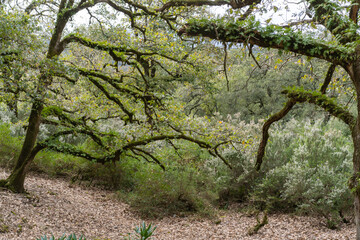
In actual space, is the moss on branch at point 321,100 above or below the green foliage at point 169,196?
above

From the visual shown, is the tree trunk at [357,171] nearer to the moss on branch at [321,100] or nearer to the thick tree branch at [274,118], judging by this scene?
the moss on branch at [321,100]

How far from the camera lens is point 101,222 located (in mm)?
7023

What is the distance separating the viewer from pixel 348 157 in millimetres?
8797

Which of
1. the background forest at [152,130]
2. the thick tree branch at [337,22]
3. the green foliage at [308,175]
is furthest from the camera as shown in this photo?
the green foliage at [308,175]

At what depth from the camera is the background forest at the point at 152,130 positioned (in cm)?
622

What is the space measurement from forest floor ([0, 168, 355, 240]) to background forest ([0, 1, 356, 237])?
0.40 metres

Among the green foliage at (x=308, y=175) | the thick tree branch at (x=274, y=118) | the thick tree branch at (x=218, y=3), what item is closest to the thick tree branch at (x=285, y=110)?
the thick tree branch at (x=274, y=118)

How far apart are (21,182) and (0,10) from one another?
159 inches

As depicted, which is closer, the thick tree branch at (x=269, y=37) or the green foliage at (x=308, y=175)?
the thick tree branch at (x=269, y=37)

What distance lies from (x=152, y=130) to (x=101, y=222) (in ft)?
8.09

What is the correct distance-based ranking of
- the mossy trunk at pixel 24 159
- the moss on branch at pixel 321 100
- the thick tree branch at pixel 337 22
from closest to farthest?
the thick tree branch at pixel 337 22, the moss on branch at pixel 321 100, the mossy trunk at pixel 24 159

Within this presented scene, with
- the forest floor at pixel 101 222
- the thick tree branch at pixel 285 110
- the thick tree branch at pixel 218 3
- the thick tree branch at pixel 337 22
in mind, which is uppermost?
the thick tree branch at pixel 218 3

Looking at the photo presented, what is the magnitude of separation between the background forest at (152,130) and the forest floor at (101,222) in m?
0.40

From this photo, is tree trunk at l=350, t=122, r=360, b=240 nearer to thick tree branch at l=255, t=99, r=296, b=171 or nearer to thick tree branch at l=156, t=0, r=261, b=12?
thick tree branch at l=255, t=99, r=296, b=171
